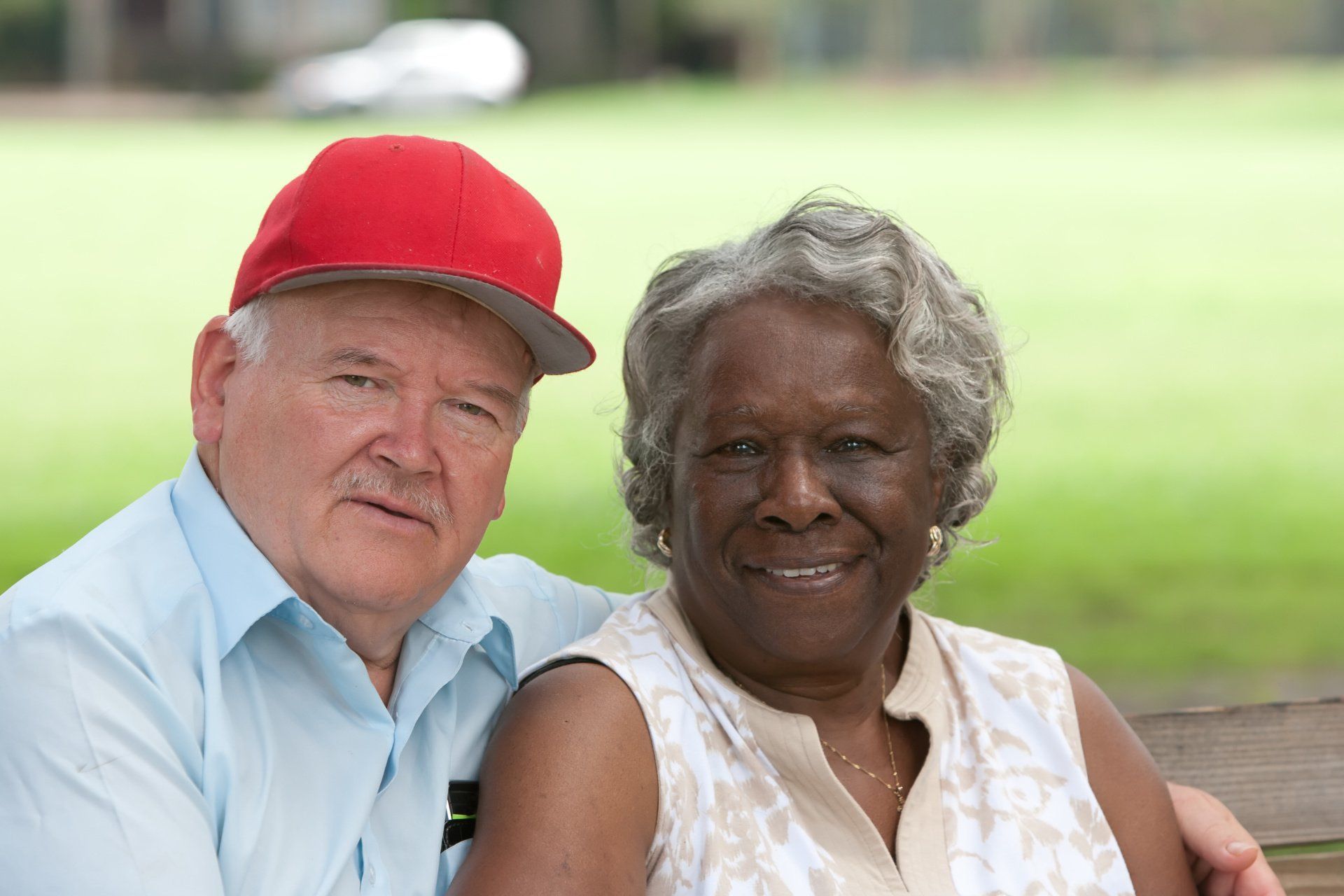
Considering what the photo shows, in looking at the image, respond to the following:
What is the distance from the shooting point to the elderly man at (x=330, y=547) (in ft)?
6.06

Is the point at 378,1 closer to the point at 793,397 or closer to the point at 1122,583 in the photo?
the point at 1122,583

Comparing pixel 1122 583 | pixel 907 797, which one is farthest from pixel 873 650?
pixel 1122 583

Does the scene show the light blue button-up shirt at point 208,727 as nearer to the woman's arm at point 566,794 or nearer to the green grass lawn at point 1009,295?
the woman's arm at point 566,794

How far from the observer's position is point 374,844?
6.70ft

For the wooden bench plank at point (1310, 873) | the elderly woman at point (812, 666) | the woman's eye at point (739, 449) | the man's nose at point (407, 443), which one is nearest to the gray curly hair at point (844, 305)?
the elderly woman at point (812, 666)

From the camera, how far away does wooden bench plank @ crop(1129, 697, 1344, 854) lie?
112 inches

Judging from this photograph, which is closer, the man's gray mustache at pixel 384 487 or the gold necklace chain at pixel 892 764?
the man's gray mustache at pixel 384 487

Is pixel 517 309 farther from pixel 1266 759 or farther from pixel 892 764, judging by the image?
pixel 1266 759

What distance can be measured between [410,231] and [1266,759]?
1.94 m

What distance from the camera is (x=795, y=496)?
7.65ft

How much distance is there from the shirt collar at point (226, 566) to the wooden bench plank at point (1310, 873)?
196cm

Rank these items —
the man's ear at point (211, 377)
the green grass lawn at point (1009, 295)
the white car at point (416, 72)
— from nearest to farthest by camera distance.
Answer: the man's ear at point (211, 377) < the green grass lawn at point (1009, 295) < the white car at point (416, 72)

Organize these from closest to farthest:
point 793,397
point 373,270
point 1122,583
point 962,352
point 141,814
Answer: point 141,814
point 373,270
point 793,397
point 962,352
point 1122,583

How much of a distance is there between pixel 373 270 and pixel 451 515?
358mm
